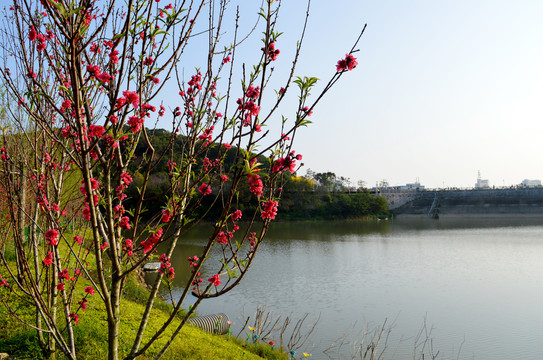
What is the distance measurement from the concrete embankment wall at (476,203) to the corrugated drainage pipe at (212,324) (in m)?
46.2

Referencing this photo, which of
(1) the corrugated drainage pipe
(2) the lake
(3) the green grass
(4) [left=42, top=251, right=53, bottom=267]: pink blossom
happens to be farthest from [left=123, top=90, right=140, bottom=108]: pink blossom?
(1) the corrugated drainage pipe

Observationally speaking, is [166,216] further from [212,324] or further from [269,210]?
[212,324]

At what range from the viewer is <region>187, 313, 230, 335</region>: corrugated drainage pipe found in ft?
23.4

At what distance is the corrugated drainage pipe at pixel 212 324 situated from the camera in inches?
281

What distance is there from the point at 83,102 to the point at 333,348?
261 inches

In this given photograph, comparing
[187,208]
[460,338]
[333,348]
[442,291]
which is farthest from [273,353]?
[442,291]

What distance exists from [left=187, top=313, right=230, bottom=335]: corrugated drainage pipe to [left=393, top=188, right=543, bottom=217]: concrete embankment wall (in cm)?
4615

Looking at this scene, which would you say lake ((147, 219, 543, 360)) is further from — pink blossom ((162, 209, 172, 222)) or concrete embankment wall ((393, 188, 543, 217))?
concrete embankment wall ((393, 188, 543, 217))

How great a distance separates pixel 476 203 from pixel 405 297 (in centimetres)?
4430

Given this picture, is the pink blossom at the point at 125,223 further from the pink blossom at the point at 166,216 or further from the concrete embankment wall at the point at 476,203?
the concrete embankment wall at the point at 476,203

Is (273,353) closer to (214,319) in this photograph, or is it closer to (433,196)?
(214,319)

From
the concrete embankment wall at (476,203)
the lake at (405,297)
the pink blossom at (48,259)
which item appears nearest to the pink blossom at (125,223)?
the pink blossom at (48,259)

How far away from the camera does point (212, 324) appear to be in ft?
24.0

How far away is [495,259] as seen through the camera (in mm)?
16766
